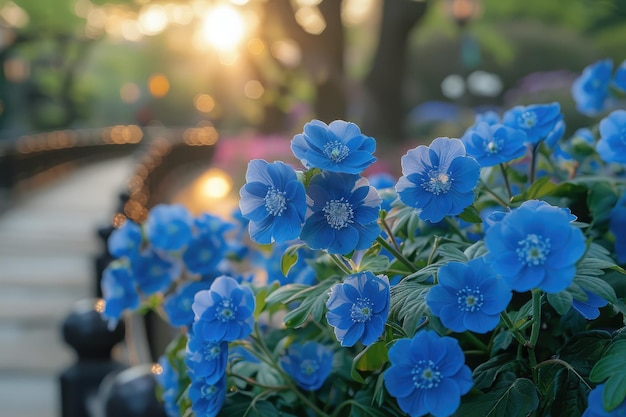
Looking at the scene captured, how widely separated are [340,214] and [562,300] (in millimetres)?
294

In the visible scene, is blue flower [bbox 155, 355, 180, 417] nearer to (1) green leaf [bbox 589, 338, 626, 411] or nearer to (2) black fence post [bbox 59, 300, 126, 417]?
(1) green leaf [bbox 589, 338, 626, 411]

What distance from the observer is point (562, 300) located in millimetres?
1019

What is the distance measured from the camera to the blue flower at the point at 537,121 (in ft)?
4.72

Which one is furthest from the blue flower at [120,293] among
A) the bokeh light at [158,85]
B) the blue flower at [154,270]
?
the bokeh light at [158,85]

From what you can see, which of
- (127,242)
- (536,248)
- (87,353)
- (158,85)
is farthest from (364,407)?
(158,85)

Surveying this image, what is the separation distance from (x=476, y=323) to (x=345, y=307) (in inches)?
6.6

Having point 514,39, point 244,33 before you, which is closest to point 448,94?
point 514,39

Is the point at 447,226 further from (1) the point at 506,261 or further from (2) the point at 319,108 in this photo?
(2) the point at 319,108

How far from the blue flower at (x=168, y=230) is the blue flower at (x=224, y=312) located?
0.47 meters

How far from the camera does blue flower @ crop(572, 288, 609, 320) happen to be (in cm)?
105

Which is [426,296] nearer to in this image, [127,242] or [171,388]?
[171,388]

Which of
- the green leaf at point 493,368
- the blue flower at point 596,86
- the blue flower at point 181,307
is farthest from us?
the blue flower at point 596,86

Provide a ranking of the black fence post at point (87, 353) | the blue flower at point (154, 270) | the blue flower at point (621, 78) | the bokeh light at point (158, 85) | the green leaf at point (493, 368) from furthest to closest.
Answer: the bokeh light at point (158, 85) → the black fence post at point (87, 353) → the blue flower at point (621, 78) → the blue flower at point (154, 270) → the green leaf at point (493, 368)

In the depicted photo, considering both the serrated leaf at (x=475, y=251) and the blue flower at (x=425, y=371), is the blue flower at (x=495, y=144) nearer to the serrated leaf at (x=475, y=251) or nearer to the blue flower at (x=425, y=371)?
the serrated leaf at (x=475, y=251)
